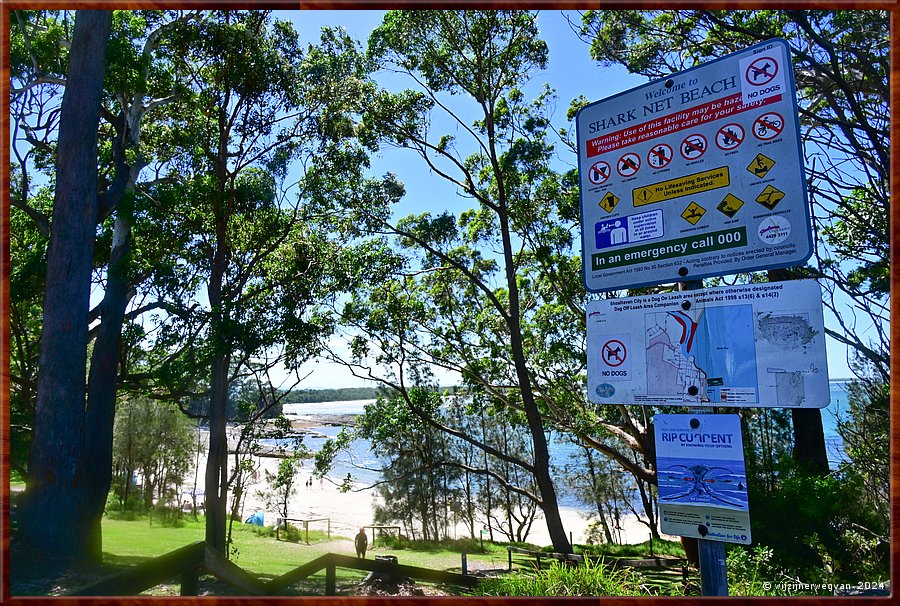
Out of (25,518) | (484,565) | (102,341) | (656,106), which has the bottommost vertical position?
(484,565)

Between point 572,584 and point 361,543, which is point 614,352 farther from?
point 361,543

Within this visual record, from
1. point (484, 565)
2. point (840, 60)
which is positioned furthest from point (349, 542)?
point (840, 60)

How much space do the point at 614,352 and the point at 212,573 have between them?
7.37ft

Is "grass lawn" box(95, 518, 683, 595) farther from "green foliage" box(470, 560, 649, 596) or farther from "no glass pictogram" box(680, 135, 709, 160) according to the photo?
"no glass pictogram" box(680, 135, 709, 160)

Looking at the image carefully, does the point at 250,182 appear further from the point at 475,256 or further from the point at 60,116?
the point at 475,256

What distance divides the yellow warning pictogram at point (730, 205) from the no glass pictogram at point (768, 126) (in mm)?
232

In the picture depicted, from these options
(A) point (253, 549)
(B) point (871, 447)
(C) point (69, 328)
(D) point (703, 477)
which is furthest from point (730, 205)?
(A) point (253, 549)

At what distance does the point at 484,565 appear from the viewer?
7.86 metres

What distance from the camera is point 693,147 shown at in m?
2.16

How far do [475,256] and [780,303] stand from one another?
298 inches

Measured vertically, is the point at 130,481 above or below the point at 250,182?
below

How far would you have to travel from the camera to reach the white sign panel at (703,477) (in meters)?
1.89

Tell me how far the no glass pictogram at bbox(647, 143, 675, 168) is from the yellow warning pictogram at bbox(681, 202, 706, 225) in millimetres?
208

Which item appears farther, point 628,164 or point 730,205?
point 628,164
